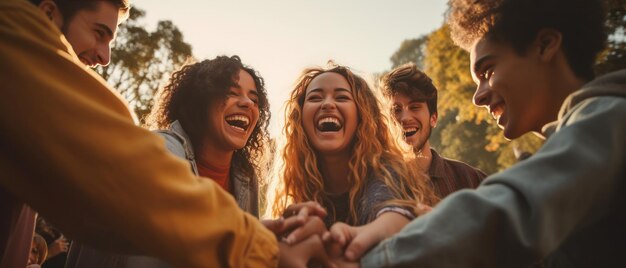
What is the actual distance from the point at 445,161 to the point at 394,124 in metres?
1.03

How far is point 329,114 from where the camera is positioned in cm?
345

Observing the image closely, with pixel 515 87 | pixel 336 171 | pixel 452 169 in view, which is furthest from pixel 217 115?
pixel 515 87

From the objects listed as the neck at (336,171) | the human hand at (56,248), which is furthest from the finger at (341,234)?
the human hand at (56,248)

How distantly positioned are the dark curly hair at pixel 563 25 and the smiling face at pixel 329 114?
1.43 m

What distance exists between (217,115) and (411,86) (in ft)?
7.60

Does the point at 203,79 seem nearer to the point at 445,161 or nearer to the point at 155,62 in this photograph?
the point at 445,161

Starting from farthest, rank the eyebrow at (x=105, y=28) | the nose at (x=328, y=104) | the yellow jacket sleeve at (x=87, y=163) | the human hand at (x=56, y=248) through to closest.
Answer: the human hand at (x=56, y=248)
the nose at (x=328, y=104)
the eyebrow at (x=105, y=28)
the yellow jacket sleeve at (x=87, y=163)

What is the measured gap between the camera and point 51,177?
1312 millimetres

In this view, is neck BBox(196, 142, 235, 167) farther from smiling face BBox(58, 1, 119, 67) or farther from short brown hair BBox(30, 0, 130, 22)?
short brown hair BBox(30, 0, 130, 22)

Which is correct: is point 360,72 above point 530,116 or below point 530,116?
above

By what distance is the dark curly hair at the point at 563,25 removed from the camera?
2.19 metres

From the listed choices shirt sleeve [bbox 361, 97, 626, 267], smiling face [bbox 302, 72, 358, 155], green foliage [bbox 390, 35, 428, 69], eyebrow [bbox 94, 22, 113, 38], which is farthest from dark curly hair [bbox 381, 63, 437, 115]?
green foliage [bbox 390, 35, 428, 69]

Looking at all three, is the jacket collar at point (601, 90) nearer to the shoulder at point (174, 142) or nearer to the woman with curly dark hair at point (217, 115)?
the shoulder at point (174, 142)

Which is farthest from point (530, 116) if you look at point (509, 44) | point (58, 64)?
point (58, 64)
